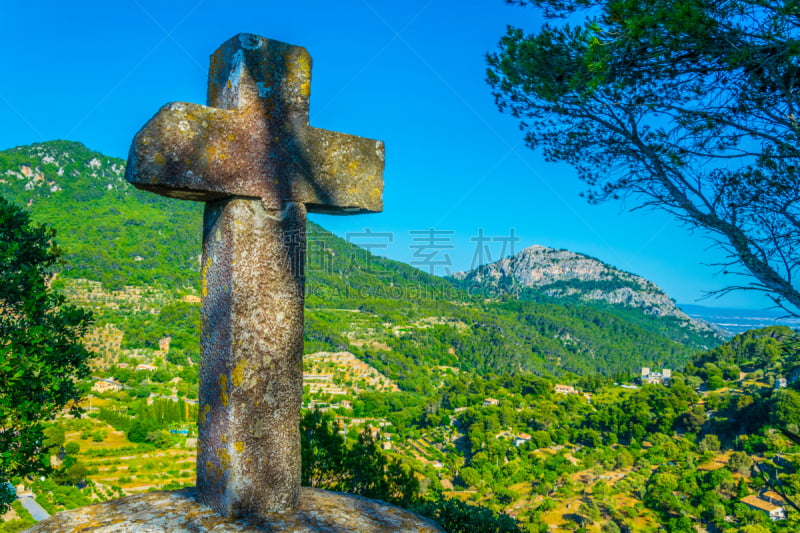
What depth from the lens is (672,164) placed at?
483 centimetres

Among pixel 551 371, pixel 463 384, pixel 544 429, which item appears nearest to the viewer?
pixel 544 429

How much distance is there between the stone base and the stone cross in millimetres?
95

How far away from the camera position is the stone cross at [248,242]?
2178 millimetres

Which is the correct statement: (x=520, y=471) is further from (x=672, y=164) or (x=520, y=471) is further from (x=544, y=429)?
(x=672, y=164)

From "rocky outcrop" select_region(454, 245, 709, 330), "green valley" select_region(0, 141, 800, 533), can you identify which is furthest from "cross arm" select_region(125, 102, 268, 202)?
"rocky outcrop" select_region(454, 245, 709, 330)

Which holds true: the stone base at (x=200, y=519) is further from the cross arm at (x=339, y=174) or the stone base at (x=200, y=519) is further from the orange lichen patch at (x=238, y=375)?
the cross arm at (x=339, y=174)

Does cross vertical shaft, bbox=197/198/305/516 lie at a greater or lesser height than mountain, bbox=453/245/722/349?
lesser

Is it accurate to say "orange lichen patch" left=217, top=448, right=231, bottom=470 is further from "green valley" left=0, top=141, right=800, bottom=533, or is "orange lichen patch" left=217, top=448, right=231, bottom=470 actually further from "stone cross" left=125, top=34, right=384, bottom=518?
"green valley" left=0, top=141, right=800, bottom=533

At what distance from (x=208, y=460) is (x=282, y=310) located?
77 centimetres

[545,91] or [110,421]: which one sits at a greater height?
[545,91]

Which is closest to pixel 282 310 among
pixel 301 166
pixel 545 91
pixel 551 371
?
pixel 301 166

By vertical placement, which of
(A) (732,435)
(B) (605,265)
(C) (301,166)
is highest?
(B) (605,265)

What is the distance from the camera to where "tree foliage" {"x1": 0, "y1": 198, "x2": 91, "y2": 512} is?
518cm

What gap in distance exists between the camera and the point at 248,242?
2.25 meters
